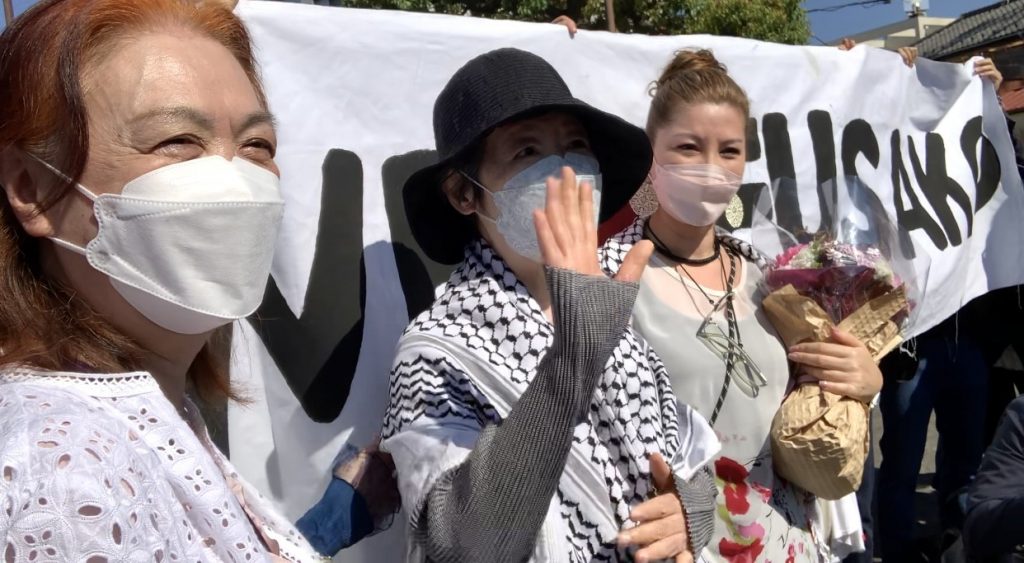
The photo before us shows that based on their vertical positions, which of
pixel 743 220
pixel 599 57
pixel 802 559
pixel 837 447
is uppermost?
pixel 599 57

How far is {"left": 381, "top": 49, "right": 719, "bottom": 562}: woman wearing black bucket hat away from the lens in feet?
4.62

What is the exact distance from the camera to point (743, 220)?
3270 mm

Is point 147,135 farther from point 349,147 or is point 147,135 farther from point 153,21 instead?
point 349,147

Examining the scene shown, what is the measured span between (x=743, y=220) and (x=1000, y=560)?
1.47 metres

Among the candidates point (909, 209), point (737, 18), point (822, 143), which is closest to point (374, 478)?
point (822, 143)

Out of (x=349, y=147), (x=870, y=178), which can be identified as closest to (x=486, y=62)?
(x=349, y=147)

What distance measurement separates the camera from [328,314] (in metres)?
2.24

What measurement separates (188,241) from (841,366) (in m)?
1.63

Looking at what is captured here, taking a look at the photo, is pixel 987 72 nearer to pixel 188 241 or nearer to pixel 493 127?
pixel 493 127

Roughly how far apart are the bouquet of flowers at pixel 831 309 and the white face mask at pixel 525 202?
768 mm

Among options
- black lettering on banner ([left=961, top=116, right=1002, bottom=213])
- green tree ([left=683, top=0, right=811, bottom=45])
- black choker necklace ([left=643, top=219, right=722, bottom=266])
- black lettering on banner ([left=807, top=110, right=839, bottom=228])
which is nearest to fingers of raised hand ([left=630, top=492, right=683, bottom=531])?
black choker necklace ([left=643, top=219, right=722, bottom=266])

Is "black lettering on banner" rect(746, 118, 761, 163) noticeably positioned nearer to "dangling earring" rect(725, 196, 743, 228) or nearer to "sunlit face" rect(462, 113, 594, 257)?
"dangling earring" rect(725, 196, 743, 228)

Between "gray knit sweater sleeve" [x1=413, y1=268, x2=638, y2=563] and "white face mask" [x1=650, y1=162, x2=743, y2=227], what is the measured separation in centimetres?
97

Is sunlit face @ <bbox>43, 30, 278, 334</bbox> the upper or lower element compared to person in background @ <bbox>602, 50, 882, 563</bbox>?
upper
